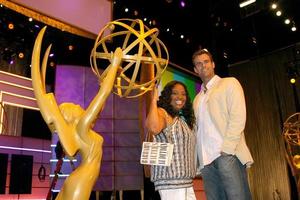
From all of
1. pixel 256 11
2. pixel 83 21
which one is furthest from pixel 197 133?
pixel 256 11

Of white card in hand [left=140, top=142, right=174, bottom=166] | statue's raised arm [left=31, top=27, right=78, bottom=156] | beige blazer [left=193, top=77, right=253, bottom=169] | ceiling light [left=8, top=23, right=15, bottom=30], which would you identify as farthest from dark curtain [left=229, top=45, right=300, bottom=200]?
statue's raised arm [left=31, top=27, right=78, bottom=156]

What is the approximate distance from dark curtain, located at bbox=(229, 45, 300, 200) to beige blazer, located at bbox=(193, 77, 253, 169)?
664 centimetres

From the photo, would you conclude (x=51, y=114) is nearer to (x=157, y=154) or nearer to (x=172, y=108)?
(x=157, y=154)

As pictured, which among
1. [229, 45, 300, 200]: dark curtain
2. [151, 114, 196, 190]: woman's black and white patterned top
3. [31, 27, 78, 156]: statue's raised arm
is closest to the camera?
[31, 27, 78, 156]: statue's raised arm

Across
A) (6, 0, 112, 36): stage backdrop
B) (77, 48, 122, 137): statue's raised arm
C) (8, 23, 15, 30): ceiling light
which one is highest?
(8, 23, 15, 30): ceiling light

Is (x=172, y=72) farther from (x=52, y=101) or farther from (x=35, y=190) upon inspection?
(x=52, y=101)

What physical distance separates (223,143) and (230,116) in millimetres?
187

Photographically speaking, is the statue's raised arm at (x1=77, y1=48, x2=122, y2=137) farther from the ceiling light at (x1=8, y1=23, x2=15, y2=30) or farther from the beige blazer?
the ceiling light at (x1=8, y1=23, x2=15, y2=30)

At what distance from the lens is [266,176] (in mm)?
8578

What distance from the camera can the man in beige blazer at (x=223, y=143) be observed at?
2023mm

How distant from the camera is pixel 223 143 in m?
2.05

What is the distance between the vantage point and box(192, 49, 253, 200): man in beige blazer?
79.7 inches

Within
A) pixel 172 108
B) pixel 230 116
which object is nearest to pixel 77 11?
pixel 172 108

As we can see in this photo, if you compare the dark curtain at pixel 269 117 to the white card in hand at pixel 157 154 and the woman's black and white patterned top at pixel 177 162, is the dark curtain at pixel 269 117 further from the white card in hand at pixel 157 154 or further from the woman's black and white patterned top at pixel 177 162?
the white card in hand at pixel 157 154
